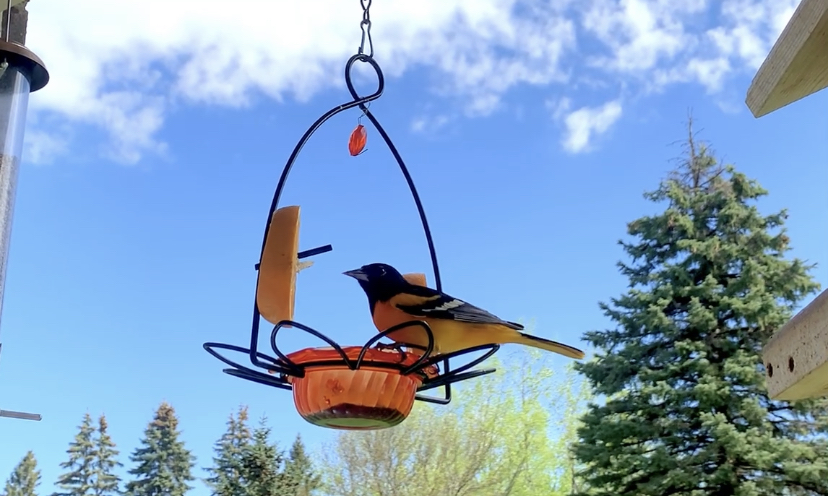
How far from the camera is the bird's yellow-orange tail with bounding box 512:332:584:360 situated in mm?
1868

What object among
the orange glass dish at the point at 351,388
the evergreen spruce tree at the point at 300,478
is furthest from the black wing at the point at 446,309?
the evergreen spruce tree at the point at 300,478

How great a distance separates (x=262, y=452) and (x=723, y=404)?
739cm

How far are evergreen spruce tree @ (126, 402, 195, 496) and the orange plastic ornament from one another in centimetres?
1673

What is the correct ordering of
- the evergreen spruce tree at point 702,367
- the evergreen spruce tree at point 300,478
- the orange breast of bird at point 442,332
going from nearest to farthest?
the orange breast of bird at point 442,332, the evergreen spruce tree at point 702,367, the evergreen spruce tree at point 300,478

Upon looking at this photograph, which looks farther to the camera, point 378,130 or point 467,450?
point 467,450

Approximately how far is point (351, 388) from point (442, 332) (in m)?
0.25

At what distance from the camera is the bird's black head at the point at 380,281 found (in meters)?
1.87

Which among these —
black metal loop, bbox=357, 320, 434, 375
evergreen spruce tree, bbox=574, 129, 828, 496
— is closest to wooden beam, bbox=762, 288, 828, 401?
black metal loop, bbox=357, 320, 434, 375

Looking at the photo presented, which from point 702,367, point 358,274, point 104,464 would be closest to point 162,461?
point 104,464

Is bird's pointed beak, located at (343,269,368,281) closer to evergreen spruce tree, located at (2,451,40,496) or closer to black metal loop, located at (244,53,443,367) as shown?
black metal loop, located at (244,53,443,367)

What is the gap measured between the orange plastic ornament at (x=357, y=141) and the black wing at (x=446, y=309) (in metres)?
0.37

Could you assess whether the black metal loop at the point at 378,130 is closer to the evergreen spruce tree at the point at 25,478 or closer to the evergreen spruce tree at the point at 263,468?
the evergreen spruce tree at the point at 263,468

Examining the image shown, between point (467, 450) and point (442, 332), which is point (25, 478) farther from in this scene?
point (442, 332)

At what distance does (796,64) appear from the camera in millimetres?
1001
